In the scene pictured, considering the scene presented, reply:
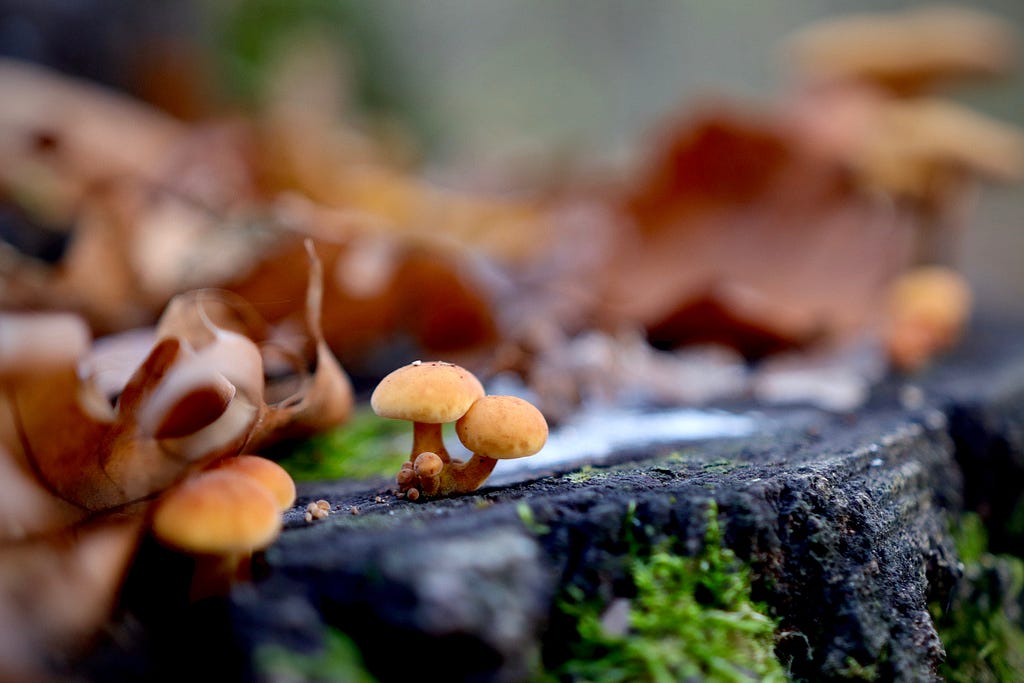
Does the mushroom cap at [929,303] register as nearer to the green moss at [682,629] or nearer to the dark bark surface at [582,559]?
the dark bark surface at [582,559]

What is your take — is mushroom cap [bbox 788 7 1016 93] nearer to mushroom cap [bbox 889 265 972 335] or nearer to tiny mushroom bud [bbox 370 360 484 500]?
mushroom cap [bbox 889 265 972 335]

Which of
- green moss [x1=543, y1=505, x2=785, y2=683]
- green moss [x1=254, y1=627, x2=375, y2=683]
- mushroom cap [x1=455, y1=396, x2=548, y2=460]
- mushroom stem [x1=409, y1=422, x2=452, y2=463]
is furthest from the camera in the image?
mushroom stem [x1=409, y1=422, x2=452, y2=463]

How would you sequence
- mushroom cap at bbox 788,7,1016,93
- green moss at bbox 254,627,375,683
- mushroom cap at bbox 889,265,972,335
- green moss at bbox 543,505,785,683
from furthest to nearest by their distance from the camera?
Answer: mushroom cap at bbox 788,7,1016,93
mushroom cap at bbox 889,265,972,335
green moss at bbox 543,505,785,683
green moss at bbox 254,627,375,683

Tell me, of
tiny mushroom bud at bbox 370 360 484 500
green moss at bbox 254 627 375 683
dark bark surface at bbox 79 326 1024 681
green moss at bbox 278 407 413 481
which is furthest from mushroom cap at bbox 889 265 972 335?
green moss at bbox 254 627 375 683

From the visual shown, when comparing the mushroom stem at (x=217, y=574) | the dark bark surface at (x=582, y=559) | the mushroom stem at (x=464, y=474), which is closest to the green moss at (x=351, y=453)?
the dark bark surface at (x=582, y=559)

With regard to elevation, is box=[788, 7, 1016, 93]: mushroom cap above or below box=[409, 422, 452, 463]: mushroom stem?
above

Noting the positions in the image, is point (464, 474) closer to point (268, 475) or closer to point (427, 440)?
point (427, 440)

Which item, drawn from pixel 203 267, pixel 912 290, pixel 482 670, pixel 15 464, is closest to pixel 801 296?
pixel 912 290

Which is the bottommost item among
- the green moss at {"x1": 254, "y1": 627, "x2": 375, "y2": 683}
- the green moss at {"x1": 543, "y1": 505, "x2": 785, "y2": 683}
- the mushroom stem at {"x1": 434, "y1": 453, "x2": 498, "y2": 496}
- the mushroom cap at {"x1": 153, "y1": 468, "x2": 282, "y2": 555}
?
the green moss at {"x1": 543, "y1": 505, "x2": 785, "y2": 683}

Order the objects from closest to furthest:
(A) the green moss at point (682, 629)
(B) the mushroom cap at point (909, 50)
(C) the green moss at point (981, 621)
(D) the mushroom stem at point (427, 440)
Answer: (A) the green moss at point (682, 629), (D) the mushroom stem at point (427, 440), (C) the green moss at point (981, 621), (B) the mushroom cap at point (909, 50)
